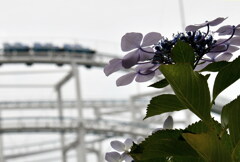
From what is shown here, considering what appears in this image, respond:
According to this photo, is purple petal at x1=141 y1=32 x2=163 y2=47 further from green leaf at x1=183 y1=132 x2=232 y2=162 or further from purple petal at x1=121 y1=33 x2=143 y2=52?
green leaf at x1=183 y1=132 x2=232 y2=162

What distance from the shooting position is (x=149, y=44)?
76 cm

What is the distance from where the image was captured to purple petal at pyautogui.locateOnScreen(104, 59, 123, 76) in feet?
2.54

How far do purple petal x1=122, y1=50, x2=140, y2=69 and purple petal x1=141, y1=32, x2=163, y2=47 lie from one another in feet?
0.05

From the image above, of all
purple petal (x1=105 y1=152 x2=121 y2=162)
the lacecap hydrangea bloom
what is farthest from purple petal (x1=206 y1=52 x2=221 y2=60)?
purple petal (x1=105 y1=152 x2=121 y2=162)

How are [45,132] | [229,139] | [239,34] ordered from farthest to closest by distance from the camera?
[45,132] < [239,34] < [229,139]

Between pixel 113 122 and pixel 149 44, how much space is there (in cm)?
2062

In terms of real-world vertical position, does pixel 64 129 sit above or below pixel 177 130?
below

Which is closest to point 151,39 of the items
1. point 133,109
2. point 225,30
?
point 225,30

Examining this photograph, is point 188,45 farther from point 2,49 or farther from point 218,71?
point 2,49

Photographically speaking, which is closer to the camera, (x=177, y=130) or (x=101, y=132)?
(x=177, y=130)

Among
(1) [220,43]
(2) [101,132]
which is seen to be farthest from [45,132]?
(1) [220,43]

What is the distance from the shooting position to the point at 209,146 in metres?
0.63

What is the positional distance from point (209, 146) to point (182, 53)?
15 cm

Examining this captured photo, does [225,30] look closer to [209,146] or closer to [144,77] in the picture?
[144,77]
